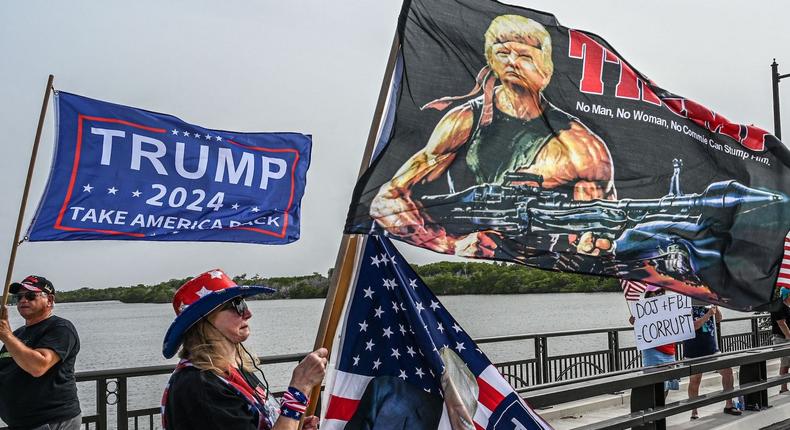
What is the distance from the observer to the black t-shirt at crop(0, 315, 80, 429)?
5250 mm

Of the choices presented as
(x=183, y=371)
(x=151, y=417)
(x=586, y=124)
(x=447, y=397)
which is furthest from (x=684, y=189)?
(x=151, y=417)

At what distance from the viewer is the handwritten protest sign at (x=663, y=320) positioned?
28.8 ft

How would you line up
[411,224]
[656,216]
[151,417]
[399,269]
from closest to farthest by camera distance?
[411,224]
[399,269]
[656,216]
[151,417]

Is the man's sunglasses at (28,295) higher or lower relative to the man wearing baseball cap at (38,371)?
higher

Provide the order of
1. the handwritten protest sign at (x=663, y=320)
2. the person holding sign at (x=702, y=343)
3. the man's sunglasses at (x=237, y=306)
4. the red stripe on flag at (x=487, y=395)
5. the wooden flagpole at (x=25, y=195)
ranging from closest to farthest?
the man's sunglasses at (x=237, y=306) → the red stripe on flag at (x=487, y=395) → the wooden flagpole at (x=25, y=195) → the handwritten protest sign at (x=663, y=320) → the person holding sign at (x=702, y=343)

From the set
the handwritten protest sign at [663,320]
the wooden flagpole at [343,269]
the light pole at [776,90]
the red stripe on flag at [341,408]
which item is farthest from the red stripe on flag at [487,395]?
the light pole at [776,90]

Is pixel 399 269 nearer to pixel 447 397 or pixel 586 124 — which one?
pixel 447 397

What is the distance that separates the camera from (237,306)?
10.3 feet

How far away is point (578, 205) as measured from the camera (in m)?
4.39

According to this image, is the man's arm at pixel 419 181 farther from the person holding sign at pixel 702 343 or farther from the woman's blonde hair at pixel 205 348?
the person holding sign at pixel 702 343

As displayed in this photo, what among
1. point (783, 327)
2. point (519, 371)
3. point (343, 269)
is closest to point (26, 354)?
point (343, 269)

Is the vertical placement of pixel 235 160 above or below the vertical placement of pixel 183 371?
above

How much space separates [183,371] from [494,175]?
6.15 feet

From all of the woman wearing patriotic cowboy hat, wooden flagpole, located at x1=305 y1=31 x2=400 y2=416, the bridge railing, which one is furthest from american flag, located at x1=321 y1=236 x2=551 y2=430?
the bridge railing
